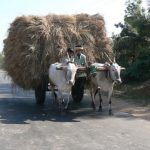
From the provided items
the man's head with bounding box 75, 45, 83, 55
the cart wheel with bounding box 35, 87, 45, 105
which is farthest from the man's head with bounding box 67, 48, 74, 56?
the cart wheel with bounding box 35, 87, 45, 105

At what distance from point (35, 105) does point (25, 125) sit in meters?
4.23

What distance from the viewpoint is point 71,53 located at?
13.4 metres

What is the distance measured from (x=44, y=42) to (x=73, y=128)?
3.85m

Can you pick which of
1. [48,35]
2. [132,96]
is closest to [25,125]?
A: [48,35]

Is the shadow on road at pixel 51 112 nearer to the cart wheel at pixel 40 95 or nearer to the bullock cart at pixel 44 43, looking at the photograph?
the cart wheel at pixel 40 95

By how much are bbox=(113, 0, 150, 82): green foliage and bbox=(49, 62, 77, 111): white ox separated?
8.00 m

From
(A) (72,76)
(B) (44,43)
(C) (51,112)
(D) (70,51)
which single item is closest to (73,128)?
(A) (72,76)

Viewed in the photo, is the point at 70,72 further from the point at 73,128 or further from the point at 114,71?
the point at 73,128

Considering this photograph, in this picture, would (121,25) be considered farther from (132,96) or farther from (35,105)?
(35,105)

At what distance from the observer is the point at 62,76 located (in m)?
12.8

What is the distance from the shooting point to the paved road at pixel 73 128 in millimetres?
8812

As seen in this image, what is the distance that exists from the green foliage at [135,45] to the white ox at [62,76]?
7998 millimetres

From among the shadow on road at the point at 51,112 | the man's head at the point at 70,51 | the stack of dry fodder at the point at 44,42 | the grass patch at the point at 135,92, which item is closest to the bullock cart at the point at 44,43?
the stack of dry fodder at the point at 44,42

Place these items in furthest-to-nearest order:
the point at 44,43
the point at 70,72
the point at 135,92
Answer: the point at 135,92
the point at 44,43
the point at 70,72
